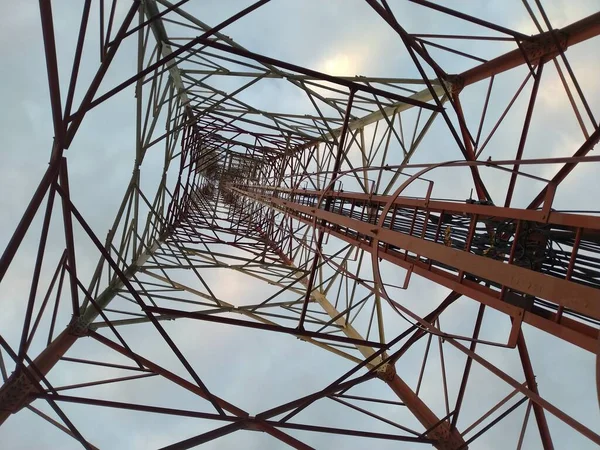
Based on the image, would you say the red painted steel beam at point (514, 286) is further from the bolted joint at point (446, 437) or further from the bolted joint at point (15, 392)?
the bolted joint at point (15, 392)

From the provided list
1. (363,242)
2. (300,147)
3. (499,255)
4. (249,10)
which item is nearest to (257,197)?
(300,147)

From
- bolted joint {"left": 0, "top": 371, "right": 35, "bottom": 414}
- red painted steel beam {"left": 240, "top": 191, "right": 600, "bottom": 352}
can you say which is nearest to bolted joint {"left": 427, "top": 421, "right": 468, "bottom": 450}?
red painted steel beam {"left": 240, "top": 191, "right": 600, "bottom": 352}

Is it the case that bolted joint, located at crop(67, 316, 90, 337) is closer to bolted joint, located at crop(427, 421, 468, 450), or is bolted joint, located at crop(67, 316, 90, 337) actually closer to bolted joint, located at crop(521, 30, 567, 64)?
bolted joint, located at crop(427, 421, 468, 450)

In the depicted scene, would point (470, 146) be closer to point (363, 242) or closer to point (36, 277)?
point (363, 242)

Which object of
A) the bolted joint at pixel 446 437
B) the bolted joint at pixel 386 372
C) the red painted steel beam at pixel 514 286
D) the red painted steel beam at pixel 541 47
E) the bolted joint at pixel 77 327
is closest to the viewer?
the red painted steel beam at pixel 514 286

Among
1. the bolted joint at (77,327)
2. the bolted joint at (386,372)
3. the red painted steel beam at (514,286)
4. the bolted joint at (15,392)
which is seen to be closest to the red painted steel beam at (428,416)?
the bolted joint at (386,372)

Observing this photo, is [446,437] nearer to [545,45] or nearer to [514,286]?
[514,286]
